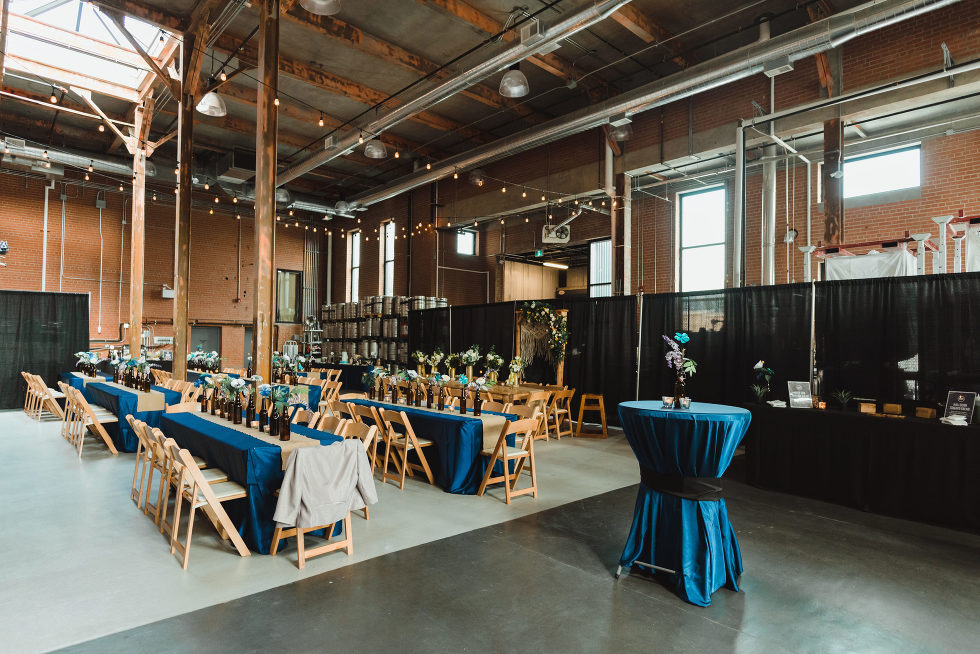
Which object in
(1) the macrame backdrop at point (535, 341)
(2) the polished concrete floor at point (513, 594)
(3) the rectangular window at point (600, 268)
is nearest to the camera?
(2) the polished concrete floor at point (513, 594)

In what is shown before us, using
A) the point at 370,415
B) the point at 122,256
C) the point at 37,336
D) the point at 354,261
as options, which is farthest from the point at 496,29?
the point at 122,256

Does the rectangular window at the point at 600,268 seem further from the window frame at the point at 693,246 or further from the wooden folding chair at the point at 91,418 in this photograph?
the wooden folding chair at the point at 91,418

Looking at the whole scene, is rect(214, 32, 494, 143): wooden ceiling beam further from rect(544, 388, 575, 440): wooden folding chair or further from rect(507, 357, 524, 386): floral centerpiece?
rect(544, 388, 575, 440): wooden folding chair

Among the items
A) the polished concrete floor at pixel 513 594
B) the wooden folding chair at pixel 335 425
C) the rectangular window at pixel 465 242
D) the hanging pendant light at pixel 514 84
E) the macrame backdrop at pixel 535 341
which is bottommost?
the polished concrete floor at pixel 513 594

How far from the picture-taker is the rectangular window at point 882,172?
931 cm

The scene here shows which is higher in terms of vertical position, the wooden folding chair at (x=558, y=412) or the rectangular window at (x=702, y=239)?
the rectangular window at (x=702, y=239)

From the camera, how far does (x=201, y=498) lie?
13.3ft

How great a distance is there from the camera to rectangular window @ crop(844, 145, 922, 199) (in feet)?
30.6

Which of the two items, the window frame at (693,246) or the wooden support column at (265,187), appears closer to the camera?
the wooden support column at (265,187)

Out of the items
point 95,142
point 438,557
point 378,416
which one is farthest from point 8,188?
point 438,557

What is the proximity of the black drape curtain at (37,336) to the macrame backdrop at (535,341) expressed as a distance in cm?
1072

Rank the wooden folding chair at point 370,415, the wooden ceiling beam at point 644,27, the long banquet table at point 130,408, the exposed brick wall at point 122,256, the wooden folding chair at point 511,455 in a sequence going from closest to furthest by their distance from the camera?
the wooden folding chair at point 511,455
the wooden folding chair at point 370,415
the long banquet table at point 130,408
the wooden ceiling beam at point 644,27
the exposed brick wall at point 122,256

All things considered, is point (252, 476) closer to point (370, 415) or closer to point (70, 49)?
point (370, 415)

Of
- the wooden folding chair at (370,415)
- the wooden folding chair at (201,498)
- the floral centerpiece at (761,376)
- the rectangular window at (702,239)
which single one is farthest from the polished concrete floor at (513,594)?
the rectangular window at (702,239)
